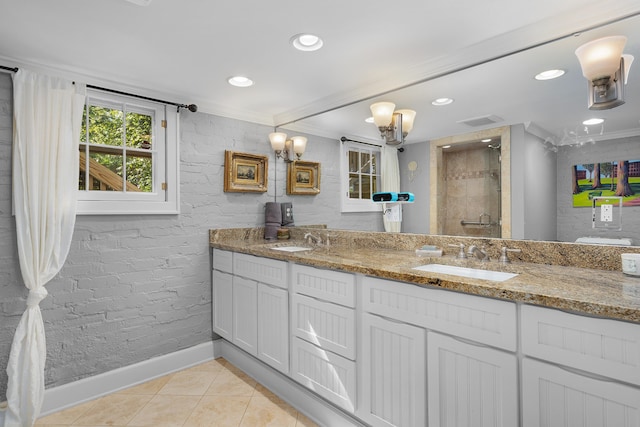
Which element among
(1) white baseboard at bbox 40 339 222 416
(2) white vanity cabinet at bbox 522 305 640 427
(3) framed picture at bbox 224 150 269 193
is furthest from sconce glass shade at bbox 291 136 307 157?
(2) white vanity cabinet at bbox 522 305 640 427

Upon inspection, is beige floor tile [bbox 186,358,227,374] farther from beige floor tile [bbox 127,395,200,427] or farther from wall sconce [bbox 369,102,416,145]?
wall sconce [bbox 369,102,416,145]

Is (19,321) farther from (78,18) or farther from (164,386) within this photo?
(78,18)

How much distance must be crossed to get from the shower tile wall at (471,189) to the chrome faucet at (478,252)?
78mm

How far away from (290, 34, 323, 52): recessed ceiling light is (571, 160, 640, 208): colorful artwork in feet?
4.59

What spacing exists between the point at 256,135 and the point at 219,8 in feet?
5.29

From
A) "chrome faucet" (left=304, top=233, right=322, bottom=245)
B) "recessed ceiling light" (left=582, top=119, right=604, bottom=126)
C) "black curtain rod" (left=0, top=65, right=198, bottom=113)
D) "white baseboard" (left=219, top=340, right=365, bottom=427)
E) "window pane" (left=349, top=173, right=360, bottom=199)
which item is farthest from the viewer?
"chrome faucet" (left=304, top=233, right=322, bottom=245)

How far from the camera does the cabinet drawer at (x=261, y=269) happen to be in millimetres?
2168

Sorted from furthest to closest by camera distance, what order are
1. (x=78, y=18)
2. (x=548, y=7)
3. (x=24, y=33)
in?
(x=24, y=33) → (x=78, y=18) → (x=548, y=7)

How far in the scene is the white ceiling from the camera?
1.51 metres

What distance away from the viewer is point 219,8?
1534 millimetres

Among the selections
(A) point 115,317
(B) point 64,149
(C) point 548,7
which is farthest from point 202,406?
(C) point 548,7

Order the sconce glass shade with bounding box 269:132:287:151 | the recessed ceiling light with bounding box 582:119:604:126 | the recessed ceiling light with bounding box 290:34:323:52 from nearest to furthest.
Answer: the recessed ceiling light with bounding box 582:119:604:126 → the recessed ceiling light with bounding box 290:34:323:52 → the sconce glass shade with bounding box 269:132:287:151

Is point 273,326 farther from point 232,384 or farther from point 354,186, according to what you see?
point 354,186

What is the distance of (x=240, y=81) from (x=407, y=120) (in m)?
1.17
